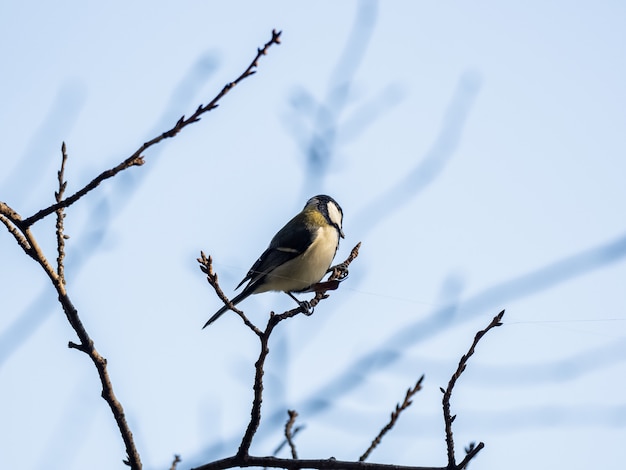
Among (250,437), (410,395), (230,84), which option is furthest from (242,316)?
(230,84)

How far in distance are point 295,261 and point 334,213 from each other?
75 centimetres

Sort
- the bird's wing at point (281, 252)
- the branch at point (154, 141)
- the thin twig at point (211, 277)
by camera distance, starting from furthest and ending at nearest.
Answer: the bird's wing at point (281, 252) < the thin twig at point (211, 277) < the branch at point (154, 141)

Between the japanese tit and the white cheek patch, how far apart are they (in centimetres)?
19

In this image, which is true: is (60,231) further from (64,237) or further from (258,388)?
(258,388)

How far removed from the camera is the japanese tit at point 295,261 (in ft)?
16.2

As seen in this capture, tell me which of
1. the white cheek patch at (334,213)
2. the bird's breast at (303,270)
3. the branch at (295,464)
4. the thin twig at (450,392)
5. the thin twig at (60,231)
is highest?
the white cheek patch at (334,213)

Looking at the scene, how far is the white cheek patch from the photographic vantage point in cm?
544

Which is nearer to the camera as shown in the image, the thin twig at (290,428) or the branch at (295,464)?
the branch at (295,464)

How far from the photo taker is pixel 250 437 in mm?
2646

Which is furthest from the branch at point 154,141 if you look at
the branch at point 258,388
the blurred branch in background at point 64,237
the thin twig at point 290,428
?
the thin twig at point 290,428

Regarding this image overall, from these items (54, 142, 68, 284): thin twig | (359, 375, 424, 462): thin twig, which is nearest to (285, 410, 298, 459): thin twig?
(359, 375, 424, 462): thin twig

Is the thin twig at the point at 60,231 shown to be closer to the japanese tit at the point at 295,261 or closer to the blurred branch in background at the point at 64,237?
the blurred branch in background at the point at 64,237

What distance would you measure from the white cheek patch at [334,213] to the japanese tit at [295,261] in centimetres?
19

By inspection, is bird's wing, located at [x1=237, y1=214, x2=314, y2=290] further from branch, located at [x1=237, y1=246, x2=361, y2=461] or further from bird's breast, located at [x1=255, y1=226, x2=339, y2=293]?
branch, located at [x1=237, y1=246, x2=361, y2=461]
